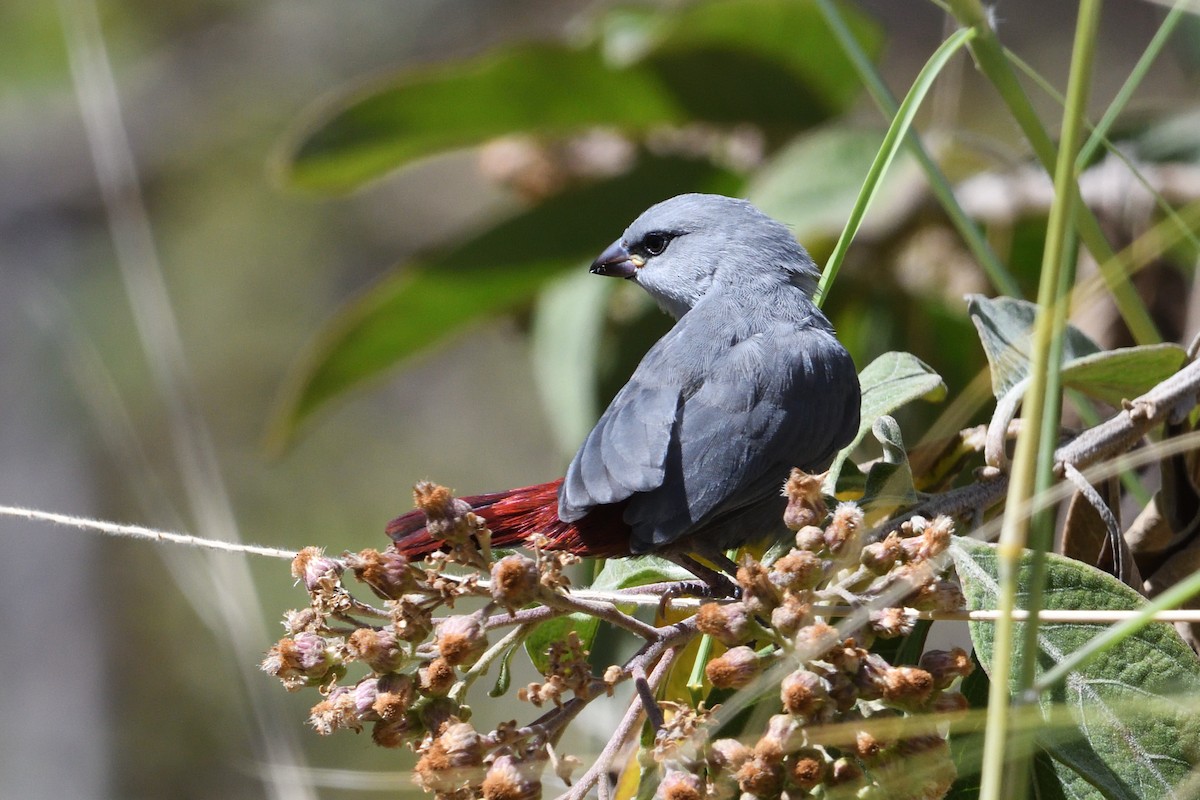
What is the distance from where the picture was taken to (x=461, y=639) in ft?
3.66

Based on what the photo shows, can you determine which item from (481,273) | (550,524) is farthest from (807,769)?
(481,273)

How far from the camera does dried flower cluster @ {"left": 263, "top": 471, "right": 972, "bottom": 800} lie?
3.51 ft

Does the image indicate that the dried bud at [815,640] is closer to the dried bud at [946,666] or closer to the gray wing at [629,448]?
the dried bud at [946,666]

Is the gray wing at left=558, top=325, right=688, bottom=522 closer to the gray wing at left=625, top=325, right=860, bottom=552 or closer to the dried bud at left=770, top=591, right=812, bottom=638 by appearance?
the gray wing at left=625, top=325, right=860, bottom=552

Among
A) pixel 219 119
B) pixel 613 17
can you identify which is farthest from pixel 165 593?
pixel 613 17

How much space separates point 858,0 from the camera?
539 centimetres

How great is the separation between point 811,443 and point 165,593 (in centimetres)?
601

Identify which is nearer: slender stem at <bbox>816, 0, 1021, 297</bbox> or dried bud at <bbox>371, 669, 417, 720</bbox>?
dried bud at <bbox>371, 669, 417, 720</bbox>

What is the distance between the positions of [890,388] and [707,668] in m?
0.63

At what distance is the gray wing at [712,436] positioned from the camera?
1.50 m

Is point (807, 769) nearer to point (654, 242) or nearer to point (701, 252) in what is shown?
point (701, 252)

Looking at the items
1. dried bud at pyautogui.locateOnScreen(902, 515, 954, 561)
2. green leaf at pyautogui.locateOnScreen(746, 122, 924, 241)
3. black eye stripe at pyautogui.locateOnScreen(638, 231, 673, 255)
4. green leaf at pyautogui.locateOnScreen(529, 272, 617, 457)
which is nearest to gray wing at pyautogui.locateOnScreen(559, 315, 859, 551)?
dried bud at pyautogui.locateOnScreen(902, 515, 954, 561)

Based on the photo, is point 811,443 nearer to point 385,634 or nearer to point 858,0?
point 385,634

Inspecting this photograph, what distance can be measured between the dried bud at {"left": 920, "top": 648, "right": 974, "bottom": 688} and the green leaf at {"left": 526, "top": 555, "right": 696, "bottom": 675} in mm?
427
